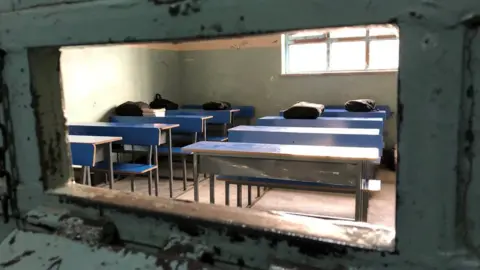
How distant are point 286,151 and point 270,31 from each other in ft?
6.57

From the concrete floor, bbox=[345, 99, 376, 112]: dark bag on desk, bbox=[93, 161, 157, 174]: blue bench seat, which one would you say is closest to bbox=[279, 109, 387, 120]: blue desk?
bbox=[345, 99, 376, 112]: dark bag on desk

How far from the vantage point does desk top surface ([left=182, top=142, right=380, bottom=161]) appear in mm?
2492

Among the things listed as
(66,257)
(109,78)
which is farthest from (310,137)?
(109,78)

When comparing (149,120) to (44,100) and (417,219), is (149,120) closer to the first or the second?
(44,100)

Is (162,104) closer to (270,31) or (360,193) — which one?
(360,193)

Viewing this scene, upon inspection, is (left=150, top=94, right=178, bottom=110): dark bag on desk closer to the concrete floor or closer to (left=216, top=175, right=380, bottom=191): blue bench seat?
the concrete floor

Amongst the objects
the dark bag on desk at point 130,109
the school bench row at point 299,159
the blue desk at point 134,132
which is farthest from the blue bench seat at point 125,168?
the dark bag on desk at point 130,109

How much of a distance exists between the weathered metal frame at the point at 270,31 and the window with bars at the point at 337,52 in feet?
17.2

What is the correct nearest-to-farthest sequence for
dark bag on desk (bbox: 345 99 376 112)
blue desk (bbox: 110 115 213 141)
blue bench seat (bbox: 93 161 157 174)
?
blue bench seat (bbox: 93 161 157 174), blue desk (bbox: 110 115 213 141), dark bag on desk (bbox: 345 99 376 112)

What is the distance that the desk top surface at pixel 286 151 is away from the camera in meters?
2.49

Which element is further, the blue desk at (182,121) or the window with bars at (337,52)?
the window with bars at (337,52)

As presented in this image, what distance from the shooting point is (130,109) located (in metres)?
5.28

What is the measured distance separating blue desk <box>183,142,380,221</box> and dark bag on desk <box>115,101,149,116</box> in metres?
2.54

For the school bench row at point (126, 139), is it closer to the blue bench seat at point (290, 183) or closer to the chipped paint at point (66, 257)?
the blue bench seat at point (290, 183)
